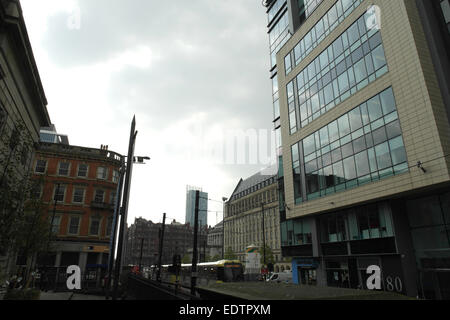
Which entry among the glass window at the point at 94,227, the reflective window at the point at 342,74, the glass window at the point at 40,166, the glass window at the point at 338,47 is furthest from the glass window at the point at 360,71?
the glass window at the point at 40,166

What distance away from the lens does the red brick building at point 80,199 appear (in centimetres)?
3678

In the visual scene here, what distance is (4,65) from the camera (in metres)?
12.7

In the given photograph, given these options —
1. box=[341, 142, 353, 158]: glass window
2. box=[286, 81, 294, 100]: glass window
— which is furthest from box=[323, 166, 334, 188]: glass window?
box=[286, 81, 294, 100]: glass window

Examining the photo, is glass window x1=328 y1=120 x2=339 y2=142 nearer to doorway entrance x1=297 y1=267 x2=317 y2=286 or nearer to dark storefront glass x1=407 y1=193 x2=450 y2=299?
dark storefront glass x1=407 y1=193 x2=450 y2=299

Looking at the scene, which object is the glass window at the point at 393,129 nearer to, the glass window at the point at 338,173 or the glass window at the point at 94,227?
the glass window at the point at 338,173

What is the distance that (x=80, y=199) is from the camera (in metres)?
38.6

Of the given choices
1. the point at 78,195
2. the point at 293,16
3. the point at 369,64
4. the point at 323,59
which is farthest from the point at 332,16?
the point at 78,195

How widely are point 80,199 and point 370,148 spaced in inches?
1396

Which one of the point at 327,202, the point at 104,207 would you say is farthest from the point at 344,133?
the point at 104,207

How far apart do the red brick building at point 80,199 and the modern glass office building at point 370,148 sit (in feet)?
80.7

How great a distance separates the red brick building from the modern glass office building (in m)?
24.6

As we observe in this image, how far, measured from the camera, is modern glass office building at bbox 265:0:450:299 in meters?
21.3
